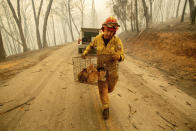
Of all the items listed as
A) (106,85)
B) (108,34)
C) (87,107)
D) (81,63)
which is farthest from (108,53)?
(87,107)

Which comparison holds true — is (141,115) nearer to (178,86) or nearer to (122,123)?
(122,123)

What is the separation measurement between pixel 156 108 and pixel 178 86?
6.63 feet

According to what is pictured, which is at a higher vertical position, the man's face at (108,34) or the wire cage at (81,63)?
the man's face at (108,34)

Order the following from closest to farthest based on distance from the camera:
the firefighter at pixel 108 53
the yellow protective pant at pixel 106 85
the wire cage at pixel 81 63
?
1. the firefighter at pixel 108 53
2. the yellow protective pant at pixel 106 85
3. the wire cage at pixel 81 63

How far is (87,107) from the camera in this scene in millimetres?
3014

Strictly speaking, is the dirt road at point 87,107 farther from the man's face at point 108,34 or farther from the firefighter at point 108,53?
the man's face at point 108,34

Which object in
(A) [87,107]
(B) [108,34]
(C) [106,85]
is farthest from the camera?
(A) [87,107]

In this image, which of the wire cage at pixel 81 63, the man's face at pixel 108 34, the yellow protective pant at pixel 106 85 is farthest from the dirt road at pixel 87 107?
the man's face at pixel 108 34

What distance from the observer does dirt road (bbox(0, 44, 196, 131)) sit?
7.92 feet

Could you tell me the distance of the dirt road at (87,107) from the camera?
7.92 feet

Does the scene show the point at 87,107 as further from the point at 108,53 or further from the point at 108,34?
the point at 108,34

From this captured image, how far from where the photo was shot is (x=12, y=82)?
4277 millimetres

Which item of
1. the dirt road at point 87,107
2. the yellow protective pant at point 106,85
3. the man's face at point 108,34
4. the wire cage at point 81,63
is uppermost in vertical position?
the man's face at point 108,34

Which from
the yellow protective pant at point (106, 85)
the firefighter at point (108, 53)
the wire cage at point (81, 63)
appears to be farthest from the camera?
the wire cage at point (81, 63)
